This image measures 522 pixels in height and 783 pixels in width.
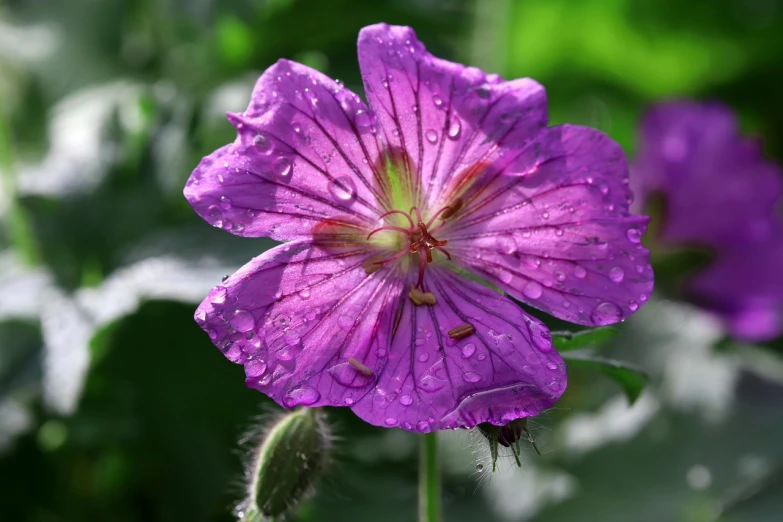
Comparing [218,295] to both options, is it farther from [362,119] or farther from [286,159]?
[362,119]

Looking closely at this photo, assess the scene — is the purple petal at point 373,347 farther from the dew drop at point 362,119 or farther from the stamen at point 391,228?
the dew drop at point 362,119

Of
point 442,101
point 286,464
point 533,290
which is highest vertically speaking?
point 442,101

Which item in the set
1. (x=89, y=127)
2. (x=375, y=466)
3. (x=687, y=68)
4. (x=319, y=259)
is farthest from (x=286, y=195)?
(x=687, y=68)

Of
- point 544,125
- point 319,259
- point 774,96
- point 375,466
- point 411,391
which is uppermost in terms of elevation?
point 544,125

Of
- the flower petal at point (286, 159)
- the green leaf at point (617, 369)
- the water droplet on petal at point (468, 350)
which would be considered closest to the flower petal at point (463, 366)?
the water droplet on petal at point (468, 350)

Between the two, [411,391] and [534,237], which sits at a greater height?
[534,237]

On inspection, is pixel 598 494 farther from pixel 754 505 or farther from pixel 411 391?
pixel 411 391

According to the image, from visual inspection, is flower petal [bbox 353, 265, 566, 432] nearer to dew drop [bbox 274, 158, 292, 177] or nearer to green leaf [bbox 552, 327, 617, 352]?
green leaf [bbox 552, 327, 617, 352]

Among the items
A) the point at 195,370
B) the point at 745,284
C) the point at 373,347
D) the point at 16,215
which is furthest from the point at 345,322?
the point at 745,284
